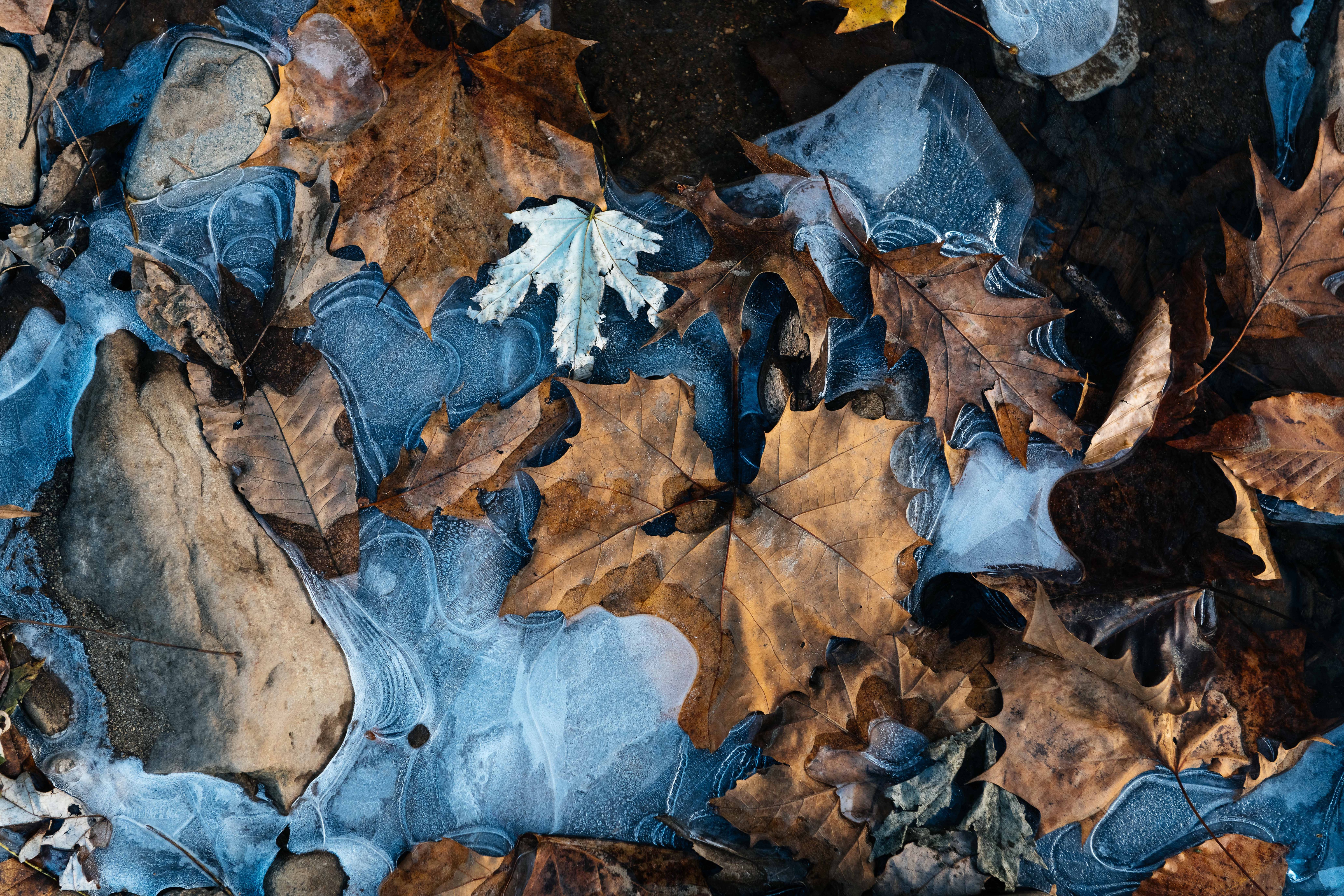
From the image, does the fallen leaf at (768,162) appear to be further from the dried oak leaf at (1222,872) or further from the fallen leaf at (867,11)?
the dried oak leaf at (1222,872)

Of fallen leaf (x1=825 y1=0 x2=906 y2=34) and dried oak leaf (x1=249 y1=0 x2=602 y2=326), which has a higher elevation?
fallen leaf (x1=825 y1=0 x2=906 y2=34)

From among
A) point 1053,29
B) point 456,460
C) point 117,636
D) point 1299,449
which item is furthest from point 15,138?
point 1299,449

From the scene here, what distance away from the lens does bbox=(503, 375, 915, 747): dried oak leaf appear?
2.44 metres

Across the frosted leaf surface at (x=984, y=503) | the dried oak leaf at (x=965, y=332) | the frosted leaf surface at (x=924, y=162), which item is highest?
the frosted leaf surface at (x=924, y=162)

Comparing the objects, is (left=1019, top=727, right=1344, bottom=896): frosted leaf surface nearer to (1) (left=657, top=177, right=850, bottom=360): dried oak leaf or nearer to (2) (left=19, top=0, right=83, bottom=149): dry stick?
(1) (left=657, top=177, right=850, bottom=360): dried oak leaf

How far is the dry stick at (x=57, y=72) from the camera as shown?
8.71 feet

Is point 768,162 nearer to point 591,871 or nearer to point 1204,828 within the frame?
point 591,871

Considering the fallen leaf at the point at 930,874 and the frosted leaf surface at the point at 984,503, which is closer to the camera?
the fallen leaf at the point at 930,874

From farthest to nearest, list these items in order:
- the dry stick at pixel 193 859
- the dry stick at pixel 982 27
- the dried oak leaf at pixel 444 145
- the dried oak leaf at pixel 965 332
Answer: the dry stick at pixel 982 27 → the dry stick at pixel 193 859 → the dried oak leaf at pixel 965 332 → the dried oak leaf at pixel 444 145

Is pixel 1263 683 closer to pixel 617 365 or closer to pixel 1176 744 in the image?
pixel 1176 744

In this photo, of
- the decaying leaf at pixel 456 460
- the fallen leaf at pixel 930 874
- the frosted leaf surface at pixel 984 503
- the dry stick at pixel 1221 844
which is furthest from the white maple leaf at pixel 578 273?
the dry stick at pixel 1221 844

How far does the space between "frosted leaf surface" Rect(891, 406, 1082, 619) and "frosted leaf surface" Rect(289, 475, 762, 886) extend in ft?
3.24

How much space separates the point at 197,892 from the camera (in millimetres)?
2672

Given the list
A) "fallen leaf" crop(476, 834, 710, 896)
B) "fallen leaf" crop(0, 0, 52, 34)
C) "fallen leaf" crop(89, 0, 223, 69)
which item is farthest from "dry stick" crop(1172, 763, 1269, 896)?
"fallen leaf" crop(0, 0, 52, 34)
